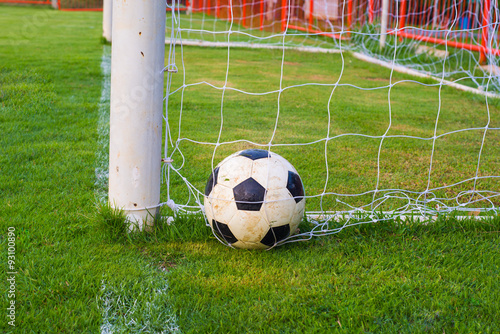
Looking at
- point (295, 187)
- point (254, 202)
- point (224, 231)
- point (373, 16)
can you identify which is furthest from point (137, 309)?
point (373, 16)

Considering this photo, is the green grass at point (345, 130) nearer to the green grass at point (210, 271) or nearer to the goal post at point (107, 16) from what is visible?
the green grass at point (210, 271)

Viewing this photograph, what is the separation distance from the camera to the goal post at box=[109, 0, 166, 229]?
2.41 metres

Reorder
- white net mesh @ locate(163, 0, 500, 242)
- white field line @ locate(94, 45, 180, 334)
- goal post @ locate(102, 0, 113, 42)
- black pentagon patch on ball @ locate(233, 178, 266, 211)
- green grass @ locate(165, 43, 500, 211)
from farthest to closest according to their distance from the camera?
goal post @ locate(102, 0, 113, 42), green grass @ locate(165, 43, 500, 211), white net mesh @ locate(163, 0, 500, 242), black pentagon patch on ball @ locate(233, 178, 266, 211), white field line @ locate(94, 45, 180, 334)

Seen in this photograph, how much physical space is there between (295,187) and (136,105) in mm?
873

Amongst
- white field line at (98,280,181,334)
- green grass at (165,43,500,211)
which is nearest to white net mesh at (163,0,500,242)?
green grass at (165,43,500,211)

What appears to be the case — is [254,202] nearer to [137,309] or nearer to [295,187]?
[295,187]

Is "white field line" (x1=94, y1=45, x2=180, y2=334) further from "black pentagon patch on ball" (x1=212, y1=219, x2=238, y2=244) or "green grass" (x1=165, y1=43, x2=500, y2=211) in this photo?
"green grass" (x1=165, y1=43, x2=500, y2=211)

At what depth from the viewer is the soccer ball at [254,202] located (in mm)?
2402

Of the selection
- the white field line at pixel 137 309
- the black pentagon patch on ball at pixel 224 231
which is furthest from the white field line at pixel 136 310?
the black pentagon patch on ball at pixel 224 231

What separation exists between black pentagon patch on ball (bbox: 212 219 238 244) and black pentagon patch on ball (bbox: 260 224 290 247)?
0.48ft

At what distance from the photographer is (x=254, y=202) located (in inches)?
94.3

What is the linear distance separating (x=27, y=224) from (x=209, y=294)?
1107 mm

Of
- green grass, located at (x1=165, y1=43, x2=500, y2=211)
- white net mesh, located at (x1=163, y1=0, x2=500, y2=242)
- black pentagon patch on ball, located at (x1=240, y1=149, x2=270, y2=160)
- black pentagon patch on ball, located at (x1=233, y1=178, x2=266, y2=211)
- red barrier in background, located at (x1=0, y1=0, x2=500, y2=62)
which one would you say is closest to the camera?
black pentagon patch on ball, located at (x1=233, y1=178, x2=266, y2=211)

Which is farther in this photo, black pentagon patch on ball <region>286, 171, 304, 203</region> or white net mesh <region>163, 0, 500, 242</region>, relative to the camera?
white net mesh <region>163, 0, 500, 242</region>
